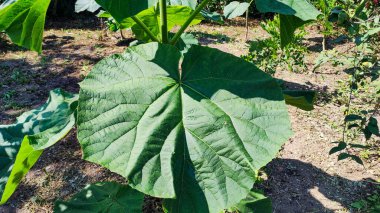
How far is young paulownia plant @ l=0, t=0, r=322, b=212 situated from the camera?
107cm

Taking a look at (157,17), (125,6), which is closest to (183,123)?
(125,6)

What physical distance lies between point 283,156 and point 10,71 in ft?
11.9

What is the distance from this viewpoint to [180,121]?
117 cm

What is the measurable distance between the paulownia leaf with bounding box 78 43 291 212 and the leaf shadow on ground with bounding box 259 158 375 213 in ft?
6.10

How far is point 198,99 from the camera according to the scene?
4.02ft

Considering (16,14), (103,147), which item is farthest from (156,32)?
(103,147)

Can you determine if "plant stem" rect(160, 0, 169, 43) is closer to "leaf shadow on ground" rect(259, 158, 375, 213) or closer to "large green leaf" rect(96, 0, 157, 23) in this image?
"large green leaf" rect(96, 0, 157, 23)

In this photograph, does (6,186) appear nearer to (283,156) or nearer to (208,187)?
(208,187)

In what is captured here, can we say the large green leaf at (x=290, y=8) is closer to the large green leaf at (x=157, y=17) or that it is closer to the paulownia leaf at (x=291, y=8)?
the paulownia leaf at (x=291, y=8)

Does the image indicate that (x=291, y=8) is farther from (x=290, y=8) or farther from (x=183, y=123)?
→ (x=183, y=123)

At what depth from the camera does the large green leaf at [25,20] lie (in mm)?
1397

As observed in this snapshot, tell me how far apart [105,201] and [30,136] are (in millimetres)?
731

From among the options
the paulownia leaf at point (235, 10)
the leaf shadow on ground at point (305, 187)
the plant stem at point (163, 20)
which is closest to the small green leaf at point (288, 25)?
the plant stem at point (163, 20)

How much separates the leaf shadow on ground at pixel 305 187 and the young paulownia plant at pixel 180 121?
1862 mm
